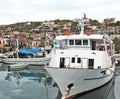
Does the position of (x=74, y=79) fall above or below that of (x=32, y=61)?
above

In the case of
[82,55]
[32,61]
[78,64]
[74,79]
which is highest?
[82,55]

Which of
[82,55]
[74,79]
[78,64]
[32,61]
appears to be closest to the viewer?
[74,79]

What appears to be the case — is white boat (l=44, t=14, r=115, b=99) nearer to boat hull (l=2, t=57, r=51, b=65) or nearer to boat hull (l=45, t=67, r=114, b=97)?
boat hull (l=45, t=67, r=114, b=97)

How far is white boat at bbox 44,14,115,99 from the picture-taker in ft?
92.6

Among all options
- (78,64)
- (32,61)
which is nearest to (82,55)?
(78,64)

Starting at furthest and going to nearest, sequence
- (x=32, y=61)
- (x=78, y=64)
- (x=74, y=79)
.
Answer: (x=32, y=61), (x=78, y=64), (x=74, y=79)

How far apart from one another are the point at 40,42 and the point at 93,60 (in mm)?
125551

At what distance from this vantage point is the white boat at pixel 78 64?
28.2 metres

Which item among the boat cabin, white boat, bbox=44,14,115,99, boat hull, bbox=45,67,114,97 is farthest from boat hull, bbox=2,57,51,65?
boat hull, bbox=45,67,114,97

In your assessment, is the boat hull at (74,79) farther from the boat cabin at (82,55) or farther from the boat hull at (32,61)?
the boat hull at (32,61)

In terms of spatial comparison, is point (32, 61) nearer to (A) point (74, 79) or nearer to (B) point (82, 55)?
(B) point (82, 55)

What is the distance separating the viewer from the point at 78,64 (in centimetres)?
3075

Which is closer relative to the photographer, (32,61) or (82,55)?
(82,55)

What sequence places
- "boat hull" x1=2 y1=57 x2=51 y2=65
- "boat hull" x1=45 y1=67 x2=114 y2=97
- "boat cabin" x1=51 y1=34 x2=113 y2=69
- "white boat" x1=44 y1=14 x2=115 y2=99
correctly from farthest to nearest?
"boat hull" x1=2 y1=57 x2=51 y2=65 → "boat cabin" x1=51 y1=34 x2=113 y2=69 → "white boat" x1=44 y1=14 x2=115 y2=99 → "boat hull" x1=45 y1=67 x2=114 y2=97
